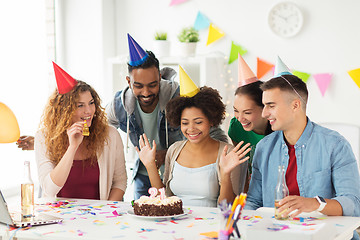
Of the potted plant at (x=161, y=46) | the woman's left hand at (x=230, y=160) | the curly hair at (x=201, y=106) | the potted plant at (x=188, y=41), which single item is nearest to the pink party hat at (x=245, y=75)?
the curly hair at (x=201, y=106)

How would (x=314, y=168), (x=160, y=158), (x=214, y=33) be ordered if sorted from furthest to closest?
1. (x=214, y=33)
2. (x=160, y=158)
3. (x=314, y=168)

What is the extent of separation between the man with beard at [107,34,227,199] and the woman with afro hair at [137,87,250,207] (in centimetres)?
21

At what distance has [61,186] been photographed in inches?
108

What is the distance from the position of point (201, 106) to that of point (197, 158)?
0.28m

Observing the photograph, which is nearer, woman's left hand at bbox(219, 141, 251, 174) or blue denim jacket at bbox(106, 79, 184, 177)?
woman's left hand at bbox(219, 141, 251, 174)

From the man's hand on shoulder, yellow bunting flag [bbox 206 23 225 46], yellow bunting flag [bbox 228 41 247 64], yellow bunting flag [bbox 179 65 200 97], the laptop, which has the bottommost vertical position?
the laptop

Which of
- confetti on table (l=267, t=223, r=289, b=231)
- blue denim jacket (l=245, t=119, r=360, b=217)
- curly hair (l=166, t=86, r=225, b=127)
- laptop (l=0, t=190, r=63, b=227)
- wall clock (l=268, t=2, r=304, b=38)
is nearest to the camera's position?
confetti on table (l=267, t=223, r=289, b=231)

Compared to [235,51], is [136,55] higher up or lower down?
lower down

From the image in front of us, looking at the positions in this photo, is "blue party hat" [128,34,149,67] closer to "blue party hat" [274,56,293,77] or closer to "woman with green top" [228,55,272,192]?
"woman with green top" [228,55,272,192]

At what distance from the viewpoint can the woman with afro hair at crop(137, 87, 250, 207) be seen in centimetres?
270

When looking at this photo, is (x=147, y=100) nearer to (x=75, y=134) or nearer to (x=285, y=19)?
(x=75, y=134)

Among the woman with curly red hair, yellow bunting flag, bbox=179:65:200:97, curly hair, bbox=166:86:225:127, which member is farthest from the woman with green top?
the woman with curly red hair

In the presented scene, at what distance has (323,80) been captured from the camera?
418 cm

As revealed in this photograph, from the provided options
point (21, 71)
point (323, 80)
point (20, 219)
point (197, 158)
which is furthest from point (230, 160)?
point (21, 71)
